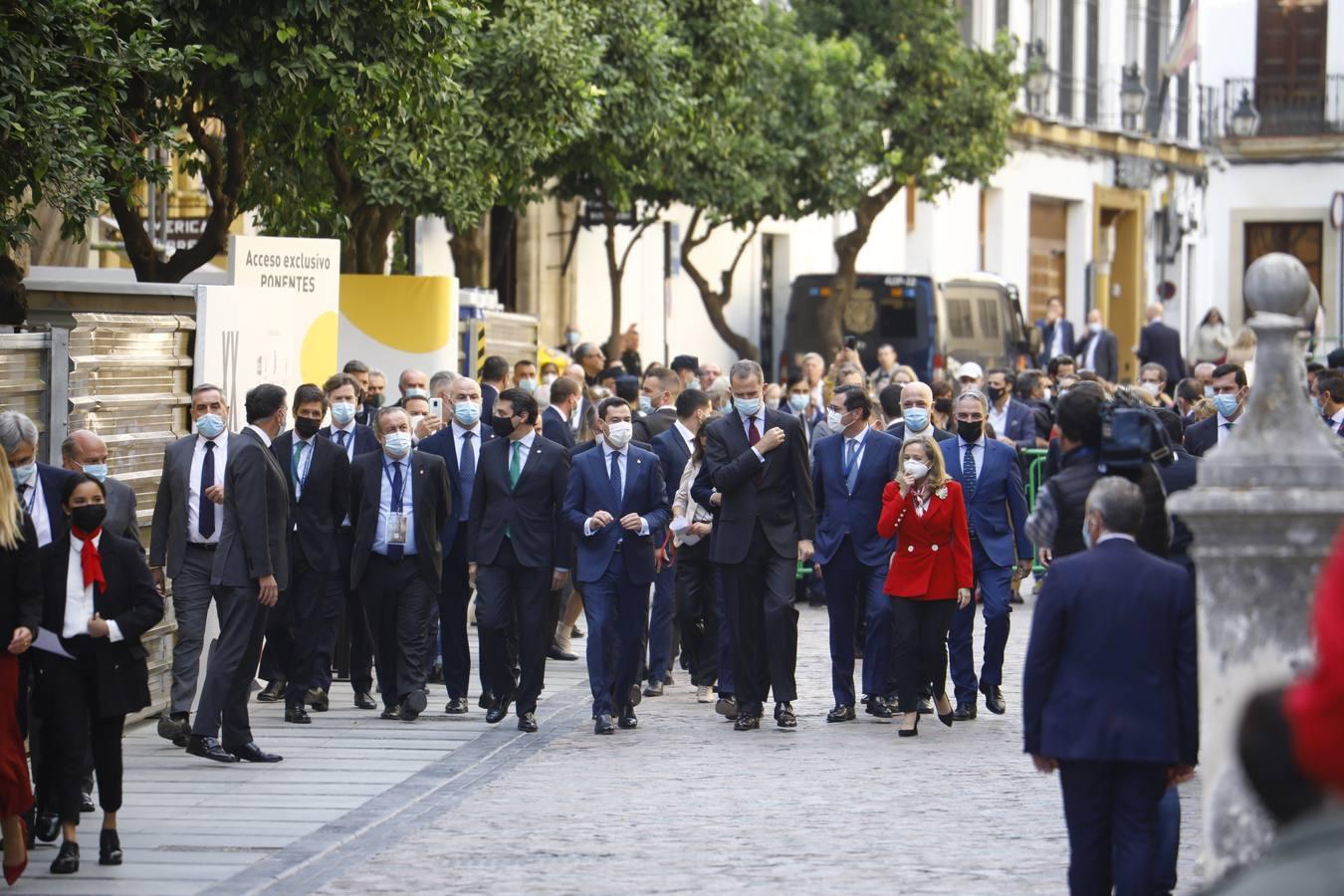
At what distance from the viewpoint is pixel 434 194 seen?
66.5 feet

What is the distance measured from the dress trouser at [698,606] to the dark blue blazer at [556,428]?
1.79 m

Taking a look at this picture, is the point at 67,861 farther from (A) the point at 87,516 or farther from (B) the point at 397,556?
(B) the point at 397,556

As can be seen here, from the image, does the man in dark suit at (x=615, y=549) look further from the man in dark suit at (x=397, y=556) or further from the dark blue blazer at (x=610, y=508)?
the man in dark suit at (x=397, y=556)

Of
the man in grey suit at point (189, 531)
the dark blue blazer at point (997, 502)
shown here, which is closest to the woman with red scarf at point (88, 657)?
the man in grey suit at point (189, 531)

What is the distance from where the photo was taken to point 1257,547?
679 cm

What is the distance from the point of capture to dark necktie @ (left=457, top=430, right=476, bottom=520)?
45.8 ft

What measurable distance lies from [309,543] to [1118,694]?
270 inches

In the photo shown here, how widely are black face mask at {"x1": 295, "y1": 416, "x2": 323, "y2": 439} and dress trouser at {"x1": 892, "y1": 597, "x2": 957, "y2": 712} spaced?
3.37 metres

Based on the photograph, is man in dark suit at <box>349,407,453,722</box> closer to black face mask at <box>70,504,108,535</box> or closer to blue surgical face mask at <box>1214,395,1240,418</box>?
black face mask at <box>70,504,108,535</box>

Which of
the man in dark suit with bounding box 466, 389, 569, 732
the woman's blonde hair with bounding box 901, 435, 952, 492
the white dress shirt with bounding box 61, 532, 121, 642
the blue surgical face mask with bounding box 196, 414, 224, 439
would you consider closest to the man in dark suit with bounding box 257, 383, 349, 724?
the man in dark suit with bounding box 466, 389, 569, 732

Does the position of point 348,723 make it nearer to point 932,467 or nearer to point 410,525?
point 410,525

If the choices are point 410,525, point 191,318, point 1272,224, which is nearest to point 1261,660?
point 410,525

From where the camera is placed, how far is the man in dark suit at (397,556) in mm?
13312

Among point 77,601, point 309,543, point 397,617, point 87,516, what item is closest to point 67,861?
point 77,601
